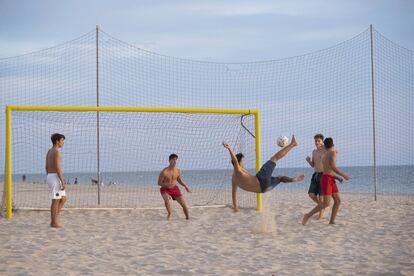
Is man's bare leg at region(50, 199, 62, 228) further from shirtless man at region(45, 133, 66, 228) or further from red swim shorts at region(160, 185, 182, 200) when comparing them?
red swim shorts at region(160, 185, 182, 200)

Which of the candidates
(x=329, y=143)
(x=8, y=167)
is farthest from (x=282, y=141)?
(x=8, y=167)

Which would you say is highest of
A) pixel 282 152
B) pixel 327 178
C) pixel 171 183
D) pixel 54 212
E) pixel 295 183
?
pixel 282 152

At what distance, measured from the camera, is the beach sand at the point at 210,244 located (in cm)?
602

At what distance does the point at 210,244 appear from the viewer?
25.0 ft

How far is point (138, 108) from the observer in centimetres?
1146

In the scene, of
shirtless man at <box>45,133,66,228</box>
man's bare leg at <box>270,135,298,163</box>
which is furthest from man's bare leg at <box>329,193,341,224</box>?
shirtless man at <box>45,133,66,228</box>

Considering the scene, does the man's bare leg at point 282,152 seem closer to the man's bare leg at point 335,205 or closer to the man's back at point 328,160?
the man's back at point 328,160

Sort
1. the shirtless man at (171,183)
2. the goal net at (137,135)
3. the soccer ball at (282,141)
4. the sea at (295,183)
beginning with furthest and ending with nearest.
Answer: the sea at (295,183), the goal net at (137,135), the shirtless man at (171,183), the soccer ball at (282,141)

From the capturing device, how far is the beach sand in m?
6.02

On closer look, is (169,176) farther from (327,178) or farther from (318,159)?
(327,178)

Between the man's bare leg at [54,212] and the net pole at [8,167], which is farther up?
the net pole at [8,167]

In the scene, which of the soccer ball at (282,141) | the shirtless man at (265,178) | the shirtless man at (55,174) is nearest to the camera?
the shirtless man at (265,178)

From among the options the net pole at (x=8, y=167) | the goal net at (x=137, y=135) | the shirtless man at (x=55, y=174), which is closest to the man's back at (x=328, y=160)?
the goal net at (x=137, y=135)

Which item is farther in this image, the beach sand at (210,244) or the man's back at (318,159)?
the man's back at (318,159)
